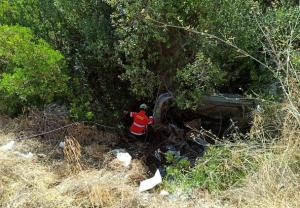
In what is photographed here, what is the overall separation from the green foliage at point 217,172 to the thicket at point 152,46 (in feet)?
2.54

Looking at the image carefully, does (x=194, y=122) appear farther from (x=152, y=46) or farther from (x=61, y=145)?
(x=61, y=145)

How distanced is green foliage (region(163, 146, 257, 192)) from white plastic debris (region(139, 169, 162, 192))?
78mm

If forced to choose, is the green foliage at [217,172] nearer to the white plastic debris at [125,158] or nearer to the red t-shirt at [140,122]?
the white plastic debris at [125,158]

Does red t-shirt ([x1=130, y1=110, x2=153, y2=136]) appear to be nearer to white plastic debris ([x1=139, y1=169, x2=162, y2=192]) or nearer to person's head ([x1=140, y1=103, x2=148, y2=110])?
person's head ([x1=140, y1=103, x2=148, y2=110])

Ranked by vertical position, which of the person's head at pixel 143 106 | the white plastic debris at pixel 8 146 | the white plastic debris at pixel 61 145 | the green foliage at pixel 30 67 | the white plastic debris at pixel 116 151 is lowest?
the white plastic debris at pixel 8 146

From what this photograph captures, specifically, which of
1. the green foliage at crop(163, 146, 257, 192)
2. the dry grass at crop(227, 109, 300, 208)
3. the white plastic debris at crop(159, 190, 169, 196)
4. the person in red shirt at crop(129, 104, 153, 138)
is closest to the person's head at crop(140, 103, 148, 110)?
the person in red shirt at crop(129, 104, 153, 138)

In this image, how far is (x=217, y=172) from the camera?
4.14 m

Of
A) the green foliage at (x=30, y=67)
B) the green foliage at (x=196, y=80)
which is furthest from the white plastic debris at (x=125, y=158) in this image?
the green foliage at (x=30, y=67)

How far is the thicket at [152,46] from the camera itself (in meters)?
4.59

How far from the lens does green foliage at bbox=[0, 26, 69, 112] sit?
189 inches

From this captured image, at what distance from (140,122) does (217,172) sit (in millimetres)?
1370

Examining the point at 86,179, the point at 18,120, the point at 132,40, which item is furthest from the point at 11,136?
the point at 132,40

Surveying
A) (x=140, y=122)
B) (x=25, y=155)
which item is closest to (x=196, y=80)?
(x=140, y=122)

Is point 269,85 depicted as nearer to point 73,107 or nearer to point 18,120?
point 73,107
